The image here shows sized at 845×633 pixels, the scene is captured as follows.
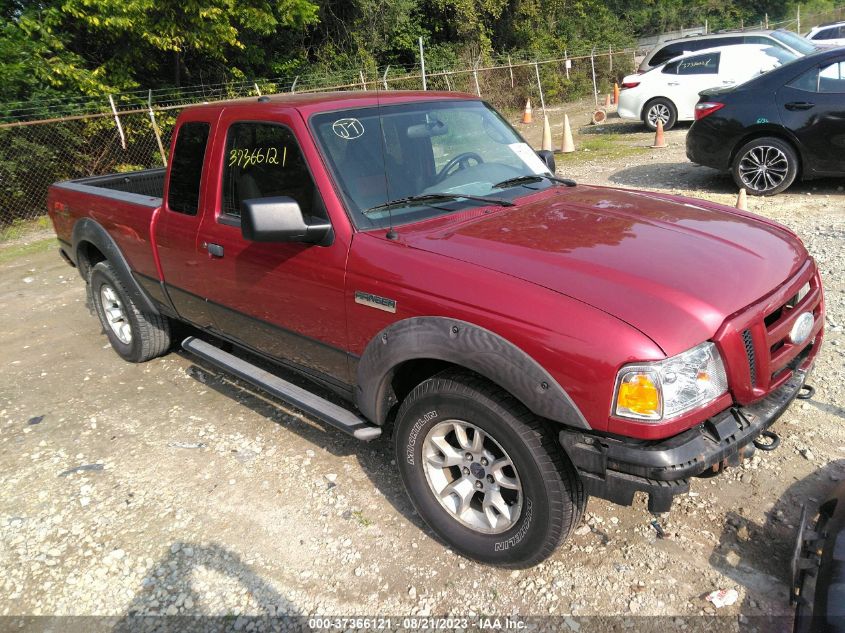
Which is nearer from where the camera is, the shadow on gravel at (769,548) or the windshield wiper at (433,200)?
the shadow on gravel at (769,548)

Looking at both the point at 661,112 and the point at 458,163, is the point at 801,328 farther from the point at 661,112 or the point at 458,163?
the point at 661,112

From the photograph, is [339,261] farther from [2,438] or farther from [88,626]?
[2,438]

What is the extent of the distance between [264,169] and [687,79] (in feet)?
41.8

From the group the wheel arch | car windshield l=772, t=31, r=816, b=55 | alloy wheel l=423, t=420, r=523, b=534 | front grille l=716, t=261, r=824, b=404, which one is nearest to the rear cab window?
alloy wheel l=423, t=420, r=523, b=534

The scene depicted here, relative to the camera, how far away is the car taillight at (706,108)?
7.98 metres

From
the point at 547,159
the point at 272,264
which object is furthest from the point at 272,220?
the point at 547,159

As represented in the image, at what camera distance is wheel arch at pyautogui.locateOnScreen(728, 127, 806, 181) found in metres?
7.51

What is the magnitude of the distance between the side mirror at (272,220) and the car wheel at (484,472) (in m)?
0.90

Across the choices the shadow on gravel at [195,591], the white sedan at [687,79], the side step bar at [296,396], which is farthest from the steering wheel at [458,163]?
the white sedan at [687,79]

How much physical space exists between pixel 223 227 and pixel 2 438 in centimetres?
230

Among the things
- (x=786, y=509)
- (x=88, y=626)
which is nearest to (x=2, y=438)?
(x=88, y=626)

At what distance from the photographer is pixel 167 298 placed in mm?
4305

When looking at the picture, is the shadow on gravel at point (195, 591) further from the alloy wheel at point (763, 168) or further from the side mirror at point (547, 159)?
the alloy wheel at point (763, 168)

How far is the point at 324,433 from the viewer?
388cm
